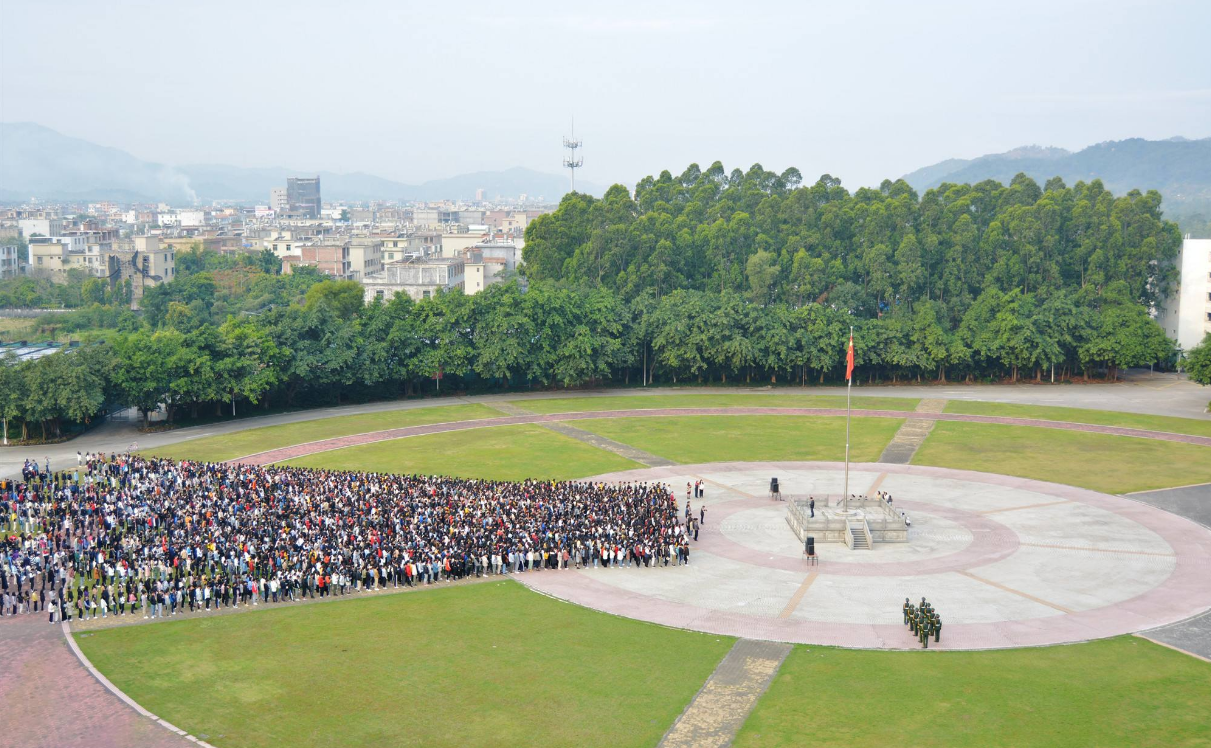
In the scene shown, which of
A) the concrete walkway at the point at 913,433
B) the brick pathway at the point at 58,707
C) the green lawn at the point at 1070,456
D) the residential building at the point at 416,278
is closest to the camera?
the brick pathway at the point at 58,707

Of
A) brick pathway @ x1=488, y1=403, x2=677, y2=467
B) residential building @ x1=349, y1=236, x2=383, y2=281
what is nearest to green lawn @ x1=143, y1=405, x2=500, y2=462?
brick pathway @ x1=488, y1=403, x2=677, y2=467

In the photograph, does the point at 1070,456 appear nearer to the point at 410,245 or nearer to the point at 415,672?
the point at 415,672

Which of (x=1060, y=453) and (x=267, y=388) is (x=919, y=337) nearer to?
(x=1060, y=453)

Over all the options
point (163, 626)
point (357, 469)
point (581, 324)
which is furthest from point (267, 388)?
point (163, 626)

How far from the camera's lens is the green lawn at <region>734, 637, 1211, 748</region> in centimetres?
2214

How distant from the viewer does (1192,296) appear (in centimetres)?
7794

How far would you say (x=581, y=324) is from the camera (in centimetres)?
7200

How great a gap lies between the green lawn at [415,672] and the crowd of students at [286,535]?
1.56 m

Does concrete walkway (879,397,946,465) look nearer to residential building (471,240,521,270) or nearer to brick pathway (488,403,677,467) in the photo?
brick pathway (488,403,677,467)

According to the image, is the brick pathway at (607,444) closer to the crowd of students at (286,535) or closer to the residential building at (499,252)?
the crowd of students at (286,535)

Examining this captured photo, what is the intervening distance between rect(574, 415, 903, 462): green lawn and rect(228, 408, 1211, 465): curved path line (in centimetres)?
160

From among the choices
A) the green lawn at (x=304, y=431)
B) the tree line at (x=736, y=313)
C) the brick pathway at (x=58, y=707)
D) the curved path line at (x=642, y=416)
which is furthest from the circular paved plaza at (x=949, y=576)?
the tree line at (x=736, y=313)

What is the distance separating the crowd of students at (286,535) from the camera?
3066 cm

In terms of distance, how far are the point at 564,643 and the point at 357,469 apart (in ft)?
76.0
